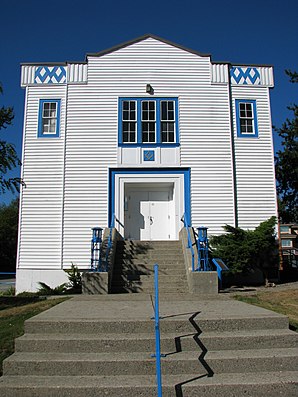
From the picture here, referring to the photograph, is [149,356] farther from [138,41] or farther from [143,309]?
[138,41]

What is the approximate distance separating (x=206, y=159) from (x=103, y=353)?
10433mm

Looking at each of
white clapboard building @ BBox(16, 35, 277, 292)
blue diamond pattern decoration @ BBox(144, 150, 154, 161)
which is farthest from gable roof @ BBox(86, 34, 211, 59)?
Answer: blue diamond pattern decoration @ BBox(144, 150, 154, 161)

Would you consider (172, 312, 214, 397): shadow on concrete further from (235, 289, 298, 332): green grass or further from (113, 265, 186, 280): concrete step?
(113, 265, 186, 280): concrete step

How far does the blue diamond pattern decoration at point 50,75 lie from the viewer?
49.1 ft

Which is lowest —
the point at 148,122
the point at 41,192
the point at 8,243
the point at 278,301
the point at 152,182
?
the point at 278,301

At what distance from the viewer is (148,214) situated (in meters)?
14.6

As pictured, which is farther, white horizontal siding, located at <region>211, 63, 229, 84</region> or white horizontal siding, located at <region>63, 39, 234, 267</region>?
white horizontal siding, located at <region>211, 63, 229, 84</region>

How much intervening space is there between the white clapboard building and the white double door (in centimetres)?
4

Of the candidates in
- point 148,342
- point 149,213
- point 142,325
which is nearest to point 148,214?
point 149,213

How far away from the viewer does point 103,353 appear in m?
5.16

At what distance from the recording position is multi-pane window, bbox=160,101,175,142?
14648 mm

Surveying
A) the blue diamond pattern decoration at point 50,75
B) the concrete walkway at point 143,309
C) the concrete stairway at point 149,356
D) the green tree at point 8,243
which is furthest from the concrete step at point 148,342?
the green tree at point 8,243

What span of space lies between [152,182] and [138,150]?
1.36m

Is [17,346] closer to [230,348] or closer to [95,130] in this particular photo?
[230,348]
